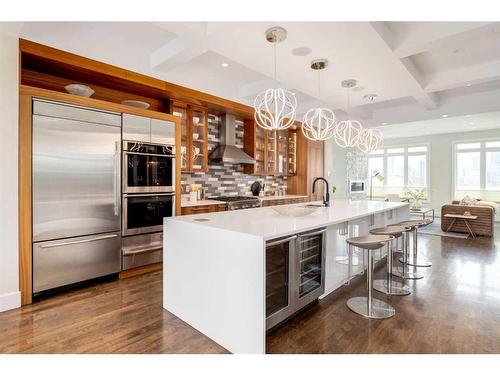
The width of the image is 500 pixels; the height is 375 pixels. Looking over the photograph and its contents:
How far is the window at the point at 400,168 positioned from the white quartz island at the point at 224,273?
30.3ft

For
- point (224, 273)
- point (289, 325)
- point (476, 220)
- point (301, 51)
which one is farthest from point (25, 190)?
point (476, 220)

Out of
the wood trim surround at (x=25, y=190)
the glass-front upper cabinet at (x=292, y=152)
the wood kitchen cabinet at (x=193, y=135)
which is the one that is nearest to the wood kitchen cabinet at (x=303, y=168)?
the glass-front upper cabinet at (x=292, y=152)

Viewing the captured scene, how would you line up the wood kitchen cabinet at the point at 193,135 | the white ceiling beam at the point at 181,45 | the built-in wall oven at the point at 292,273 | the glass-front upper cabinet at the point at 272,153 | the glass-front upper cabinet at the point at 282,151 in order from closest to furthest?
the built-in wall oven at the point at 292,273
the white ceiling beam at the point at 181,45
the wood kitchen cabinet at the point at 193,135
the glass-front upper cabinet at the point at 272,153
the glass-front upper cabinet at the point at 282,151

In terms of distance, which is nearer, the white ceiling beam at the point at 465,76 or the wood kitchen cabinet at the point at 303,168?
the white ceiling beam at the point at 465,76

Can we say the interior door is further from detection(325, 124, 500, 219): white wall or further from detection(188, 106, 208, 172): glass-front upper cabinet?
detection(325, 124, 500, 219): white wall

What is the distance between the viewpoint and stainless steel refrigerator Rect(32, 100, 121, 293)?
9.15 feet

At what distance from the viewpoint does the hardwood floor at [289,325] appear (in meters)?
2.02

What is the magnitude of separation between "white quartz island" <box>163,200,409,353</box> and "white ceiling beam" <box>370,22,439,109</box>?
1.85m

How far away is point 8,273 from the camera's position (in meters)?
2.59

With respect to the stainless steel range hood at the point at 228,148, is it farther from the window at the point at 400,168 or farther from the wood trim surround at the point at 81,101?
the window at the point at 400,168

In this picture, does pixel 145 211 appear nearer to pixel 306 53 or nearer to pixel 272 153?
pixel 306 53

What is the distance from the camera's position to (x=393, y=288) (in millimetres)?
3193

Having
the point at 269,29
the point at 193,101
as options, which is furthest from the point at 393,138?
the point at 269,29

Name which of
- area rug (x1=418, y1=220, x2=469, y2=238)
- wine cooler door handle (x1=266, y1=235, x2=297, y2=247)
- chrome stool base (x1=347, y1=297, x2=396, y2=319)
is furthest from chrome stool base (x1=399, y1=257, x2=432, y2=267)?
wine cooler door handle (x1=266, y1=235, x2=297, y2=247)
